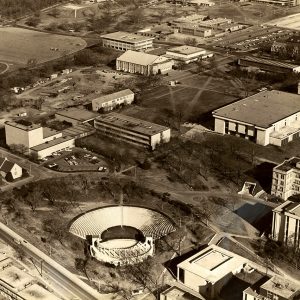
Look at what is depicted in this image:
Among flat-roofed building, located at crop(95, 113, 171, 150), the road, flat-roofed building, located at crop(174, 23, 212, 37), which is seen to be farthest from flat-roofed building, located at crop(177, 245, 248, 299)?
flat-roofed building, located at crop(174, 23, 212, 37)

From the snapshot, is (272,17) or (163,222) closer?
(163,222)

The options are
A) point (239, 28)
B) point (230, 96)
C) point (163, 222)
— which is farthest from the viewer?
point (239, 28)

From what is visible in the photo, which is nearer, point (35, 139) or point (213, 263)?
point (213, 263)

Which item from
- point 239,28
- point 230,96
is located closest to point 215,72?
point 230,96

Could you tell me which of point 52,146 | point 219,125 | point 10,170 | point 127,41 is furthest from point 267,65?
point 10,170

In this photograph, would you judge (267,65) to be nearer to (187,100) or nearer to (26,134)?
(187,100)

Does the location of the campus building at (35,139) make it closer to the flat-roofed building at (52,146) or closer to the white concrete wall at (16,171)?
the flat-roofed building at (52,146)

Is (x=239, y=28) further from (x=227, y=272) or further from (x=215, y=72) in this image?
(x=227, y=272)

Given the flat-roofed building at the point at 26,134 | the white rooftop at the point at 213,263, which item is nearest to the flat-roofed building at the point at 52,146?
the flat-roofed building at the point at 26,134
